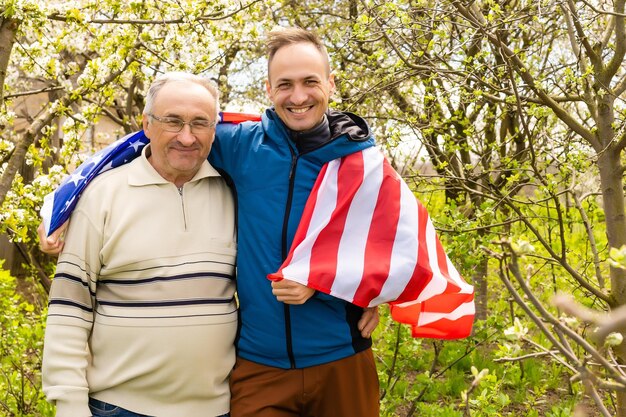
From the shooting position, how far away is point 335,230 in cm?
250

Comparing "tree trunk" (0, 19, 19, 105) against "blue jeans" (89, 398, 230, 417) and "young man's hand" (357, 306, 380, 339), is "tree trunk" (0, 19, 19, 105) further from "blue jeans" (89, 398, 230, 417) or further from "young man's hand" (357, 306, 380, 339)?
"young man's hand" (357, 306, 380, 339)

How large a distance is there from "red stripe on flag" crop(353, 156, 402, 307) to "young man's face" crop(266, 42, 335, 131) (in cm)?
34

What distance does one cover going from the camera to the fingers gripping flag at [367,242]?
243cm

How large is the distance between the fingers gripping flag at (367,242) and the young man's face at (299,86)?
0.19 m

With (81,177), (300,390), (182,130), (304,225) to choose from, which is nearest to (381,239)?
(304,225)

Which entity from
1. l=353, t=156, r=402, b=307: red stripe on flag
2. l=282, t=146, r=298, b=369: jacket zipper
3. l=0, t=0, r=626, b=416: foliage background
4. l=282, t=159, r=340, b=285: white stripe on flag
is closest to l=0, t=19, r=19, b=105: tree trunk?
Result: l=0, t=0, r=626, b=416: foliage background

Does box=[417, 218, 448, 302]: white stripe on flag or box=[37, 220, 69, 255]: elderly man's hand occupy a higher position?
box=[37, 220, 69, 255]: elderly man's hand

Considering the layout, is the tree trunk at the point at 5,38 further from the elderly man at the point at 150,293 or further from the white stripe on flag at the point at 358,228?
the white stripe on flag at the point at 358,228

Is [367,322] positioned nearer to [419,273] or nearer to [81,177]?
[419,273]

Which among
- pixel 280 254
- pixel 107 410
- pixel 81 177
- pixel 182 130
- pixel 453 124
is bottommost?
pixel 107 410

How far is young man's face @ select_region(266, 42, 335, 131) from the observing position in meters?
2.53

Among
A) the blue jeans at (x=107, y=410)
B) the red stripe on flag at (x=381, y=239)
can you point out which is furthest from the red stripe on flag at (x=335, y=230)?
the blue jeans at (x=107, y=410)

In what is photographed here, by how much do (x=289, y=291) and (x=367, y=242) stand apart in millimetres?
355

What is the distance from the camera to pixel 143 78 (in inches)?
176
